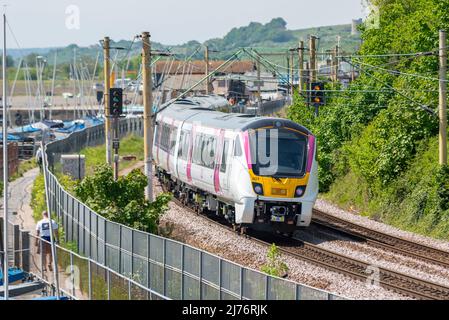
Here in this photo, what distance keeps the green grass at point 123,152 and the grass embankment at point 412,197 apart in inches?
482

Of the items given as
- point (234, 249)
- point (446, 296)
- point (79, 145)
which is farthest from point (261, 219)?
point (79, 145)

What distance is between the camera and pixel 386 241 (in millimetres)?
27000

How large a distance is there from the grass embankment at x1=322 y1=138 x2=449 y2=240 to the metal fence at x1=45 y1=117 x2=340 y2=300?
33.7 ft

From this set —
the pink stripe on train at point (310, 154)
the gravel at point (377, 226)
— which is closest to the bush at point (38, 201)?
the pink stripe on train at point (310, 154)

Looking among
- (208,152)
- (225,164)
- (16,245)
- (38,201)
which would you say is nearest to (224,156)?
(225,164)

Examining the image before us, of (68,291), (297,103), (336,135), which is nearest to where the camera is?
(68,291)

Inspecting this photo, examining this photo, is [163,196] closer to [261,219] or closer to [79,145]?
[261,219]

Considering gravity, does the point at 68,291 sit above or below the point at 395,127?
below

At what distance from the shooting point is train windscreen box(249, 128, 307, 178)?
26.0 meters

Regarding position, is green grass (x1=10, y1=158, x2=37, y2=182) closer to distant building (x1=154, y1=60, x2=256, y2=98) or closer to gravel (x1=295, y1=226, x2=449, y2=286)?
gravel (x1=295, y1=226, x2=449, y2=286)

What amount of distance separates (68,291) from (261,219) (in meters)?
8.45

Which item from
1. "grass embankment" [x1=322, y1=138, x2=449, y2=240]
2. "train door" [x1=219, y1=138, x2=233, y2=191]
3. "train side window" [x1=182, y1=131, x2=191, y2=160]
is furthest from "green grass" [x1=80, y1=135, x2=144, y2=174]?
"train door" [x1=219, y1=138, x2=233, y2=191]

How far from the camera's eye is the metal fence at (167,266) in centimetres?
1513

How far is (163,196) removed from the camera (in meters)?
28.0
